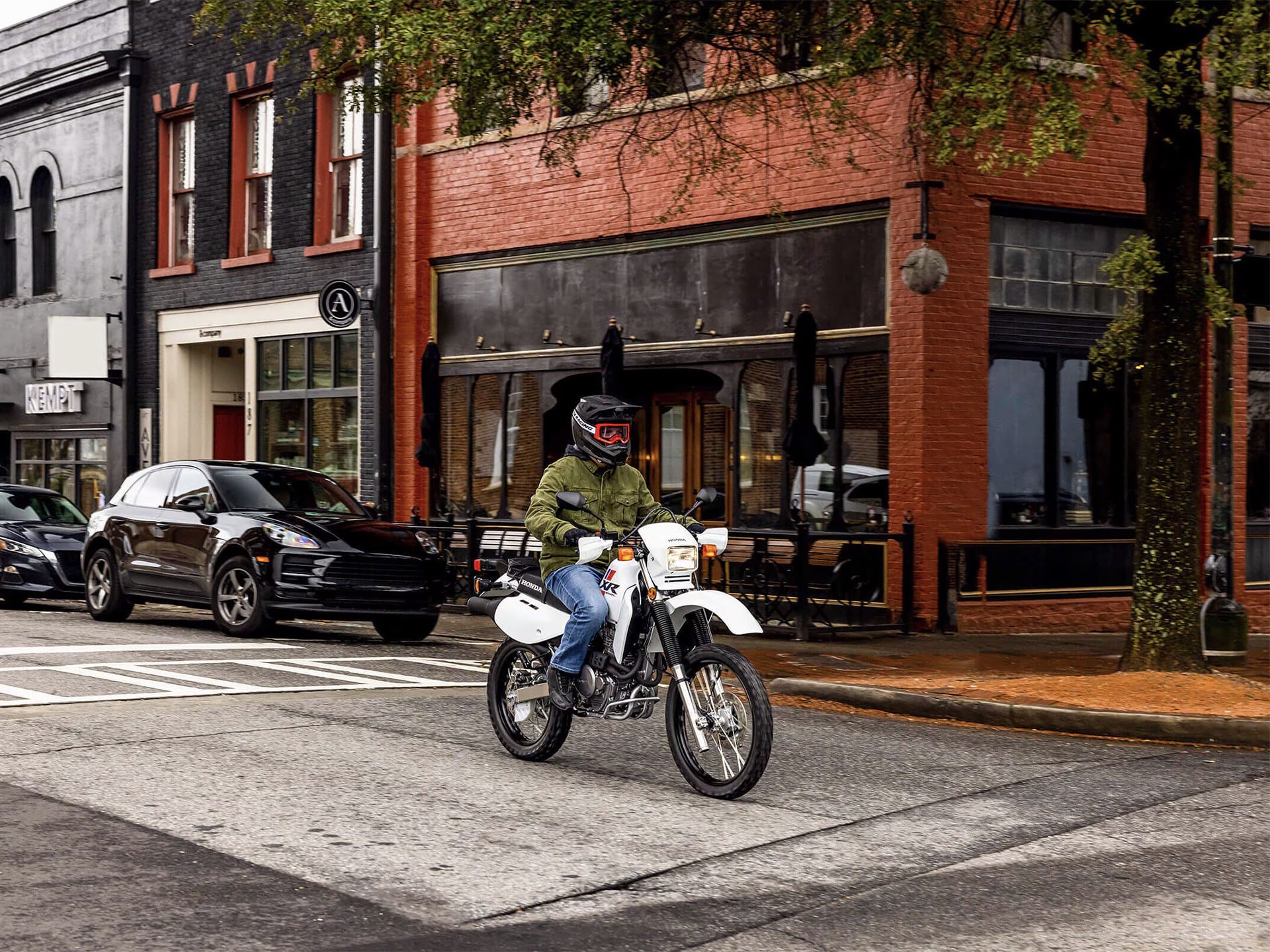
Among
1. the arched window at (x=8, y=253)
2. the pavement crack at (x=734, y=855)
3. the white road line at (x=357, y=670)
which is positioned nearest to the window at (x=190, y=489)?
the white road line at (x=357, y=670)

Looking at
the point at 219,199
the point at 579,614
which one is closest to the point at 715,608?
the point at 579,614

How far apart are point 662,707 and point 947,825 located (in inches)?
165

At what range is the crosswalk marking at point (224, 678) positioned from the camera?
10.5m

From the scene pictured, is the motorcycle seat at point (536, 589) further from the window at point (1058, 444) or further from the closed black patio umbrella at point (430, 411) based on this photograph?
the closed black patio umbrella at point (430, 411)

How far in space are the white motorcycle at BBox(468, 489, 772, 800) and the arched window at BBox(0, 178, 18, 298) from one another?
24.5m

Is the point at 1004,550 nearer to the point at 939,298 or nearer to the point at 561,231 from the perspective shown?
the point at 939,298

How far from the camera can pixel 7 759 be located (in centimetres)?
802

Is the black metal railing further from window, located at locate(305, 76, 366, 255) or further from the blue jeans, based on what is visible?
window, located at locate(305, 76, 366, 255)

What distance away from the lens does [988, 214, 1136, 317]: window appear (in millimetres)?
16453

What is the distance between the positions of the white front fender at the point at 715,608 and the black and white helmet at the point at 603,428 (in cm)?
88

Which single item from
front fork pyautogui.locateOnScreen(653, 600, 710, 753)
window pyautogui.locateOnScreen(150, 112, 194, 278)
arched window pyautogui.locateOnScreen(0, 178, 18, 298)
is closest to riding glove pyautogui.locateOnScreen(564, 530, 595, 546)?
front fork pyautogui.locateOnScreen(653, 600, 710, 753)

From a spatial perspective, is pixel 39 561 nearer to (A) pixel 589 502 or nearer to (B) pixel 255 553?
(B) pixel 255 553

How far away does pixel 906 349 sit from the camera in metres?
16.0

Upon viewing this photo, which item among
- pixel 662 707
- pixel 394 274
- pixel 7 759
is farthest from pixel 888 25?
pixel 394 274
